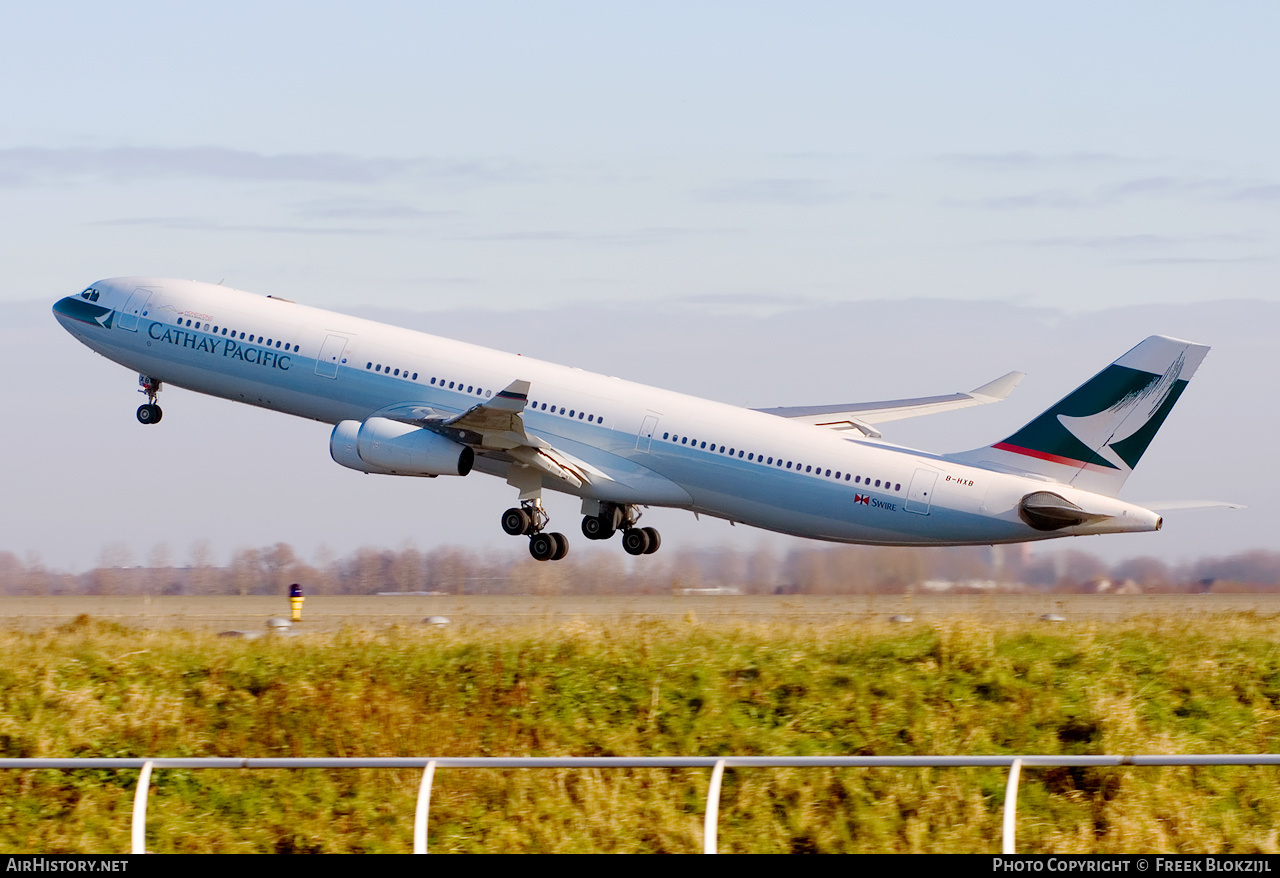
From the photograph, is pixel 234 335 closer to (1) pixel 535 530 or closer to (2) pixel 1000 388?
(1) pixel 535 530

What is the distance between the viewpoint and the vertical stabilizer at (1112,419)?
3850 cm

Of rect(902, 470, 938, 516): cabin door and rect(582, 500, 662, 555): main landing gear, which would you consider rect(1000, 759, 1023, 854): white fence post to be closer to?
rect(902, 470, 938, 516): cabin door

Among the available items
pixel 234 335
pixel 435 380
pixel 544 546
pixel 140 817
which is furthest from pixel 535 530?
pixel 140 817

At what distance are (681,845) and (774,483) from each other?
67.7 ft

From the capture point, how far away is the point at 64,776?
2639 centimetres

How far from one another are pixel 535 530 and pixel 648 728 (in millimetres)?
20749

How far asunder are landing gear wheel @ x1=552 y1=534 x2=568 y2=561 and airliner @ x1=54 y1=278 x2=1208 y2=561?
0.14 ft

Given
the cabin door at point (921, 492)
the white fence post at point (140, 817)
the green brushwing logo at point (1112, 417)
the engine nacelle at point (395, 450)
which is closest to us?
the white fence post at point (140, 817)

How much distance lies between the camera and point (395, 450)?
44.5m

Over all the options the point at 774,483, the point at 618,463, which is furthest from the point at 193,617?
the point at 774,483

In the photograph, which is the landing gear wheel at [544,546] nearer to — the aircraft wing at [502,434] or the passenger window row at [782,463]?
the aircraft wing at [502,434]

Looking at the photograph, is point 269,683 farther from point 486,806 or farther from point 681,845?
point 681,845

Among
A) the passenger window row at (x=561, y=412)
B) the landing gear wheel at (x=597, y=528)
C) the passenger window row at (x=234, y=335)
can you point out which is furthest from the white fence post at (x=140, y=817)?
the landing gear wheel at (x=597, y=528)

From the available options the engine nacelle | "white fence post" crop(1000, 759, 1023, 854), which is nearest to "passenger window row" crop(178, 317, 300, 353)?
the engine nacelle
